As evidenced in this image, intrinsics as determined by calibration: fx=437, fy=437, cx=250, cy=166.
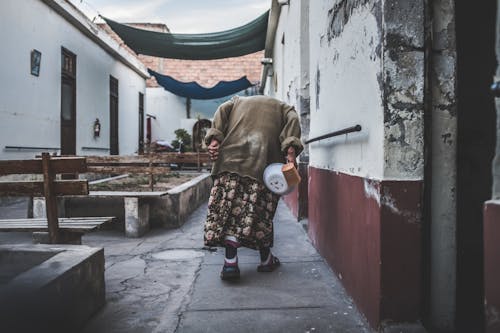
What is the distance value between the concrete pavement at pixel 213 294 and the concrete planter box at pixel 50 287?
15 centimetres

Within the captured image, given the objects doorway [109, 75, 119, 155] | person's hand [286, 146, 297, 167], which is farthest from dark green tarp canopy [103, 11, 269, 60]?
person's hand [286, 146, 297, 167]

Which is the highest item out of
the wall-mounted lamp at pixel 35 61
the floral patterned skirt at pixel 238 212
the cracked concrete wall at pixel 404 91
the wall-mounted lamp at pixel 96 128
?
the wall-mounted lamp at pixel 35 61

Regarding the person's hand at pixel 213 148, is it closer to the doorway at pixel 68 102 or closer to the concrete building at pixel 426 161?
the concrete building at pixel 426 161

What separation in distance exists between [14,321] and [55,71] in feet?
27.3

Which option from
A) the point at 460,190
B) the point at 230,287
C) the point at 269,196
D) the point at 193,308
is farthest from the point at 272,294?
the point at 460,190

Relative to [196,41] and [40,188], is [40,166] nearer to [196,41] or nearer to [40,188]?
[40,188]

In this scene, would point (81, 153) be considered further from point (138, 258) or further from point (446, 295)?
point (446, 295)

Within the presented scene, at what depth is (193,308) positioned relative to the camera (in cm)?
263

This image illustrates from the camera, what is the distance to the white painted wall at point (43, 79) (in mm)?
7328

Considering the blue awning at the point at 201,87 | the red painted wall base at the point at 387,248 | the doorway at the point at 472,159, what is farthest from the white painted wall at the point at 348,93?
the blue awning at the point at 201,87

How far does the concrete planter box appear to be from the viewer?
1.87 metres

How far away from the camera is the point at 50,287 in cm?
200

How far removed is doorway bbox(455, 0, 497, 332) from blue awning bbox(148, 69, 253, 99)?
12861 millimetres

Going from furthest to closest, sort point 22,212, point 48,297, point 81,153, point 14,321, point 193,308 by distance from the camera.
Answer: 1. point 81,153
2. point 22,212
3. point 193,308
4. point 48,297
5. point 14,321
